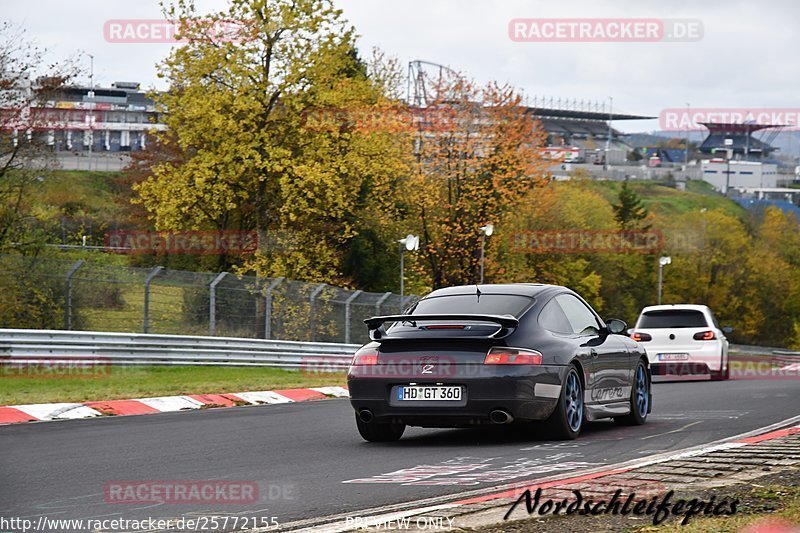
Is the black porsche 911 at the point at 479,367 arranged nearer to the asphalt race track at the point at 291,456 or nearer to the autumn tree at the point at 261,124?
the asphalt race track at the point at 291,456

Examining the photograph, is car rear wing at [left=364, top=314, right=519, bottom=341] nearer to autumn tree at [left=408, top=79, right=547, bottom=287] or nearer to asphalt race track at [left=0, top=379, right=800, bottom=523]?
asphalt race track at [left=0, top=379, right=800, bottom=523]

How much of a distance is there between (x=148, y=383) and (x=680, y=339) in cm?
1075

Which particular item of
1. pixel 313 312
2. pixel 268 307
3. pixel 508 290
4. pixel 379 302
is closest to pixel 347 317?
pixel 379 302

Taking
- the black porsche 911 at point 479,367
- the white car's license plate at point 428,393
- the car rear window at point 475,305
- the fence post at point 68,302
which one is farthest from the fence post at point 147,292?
the white car's license plate at point 428,393

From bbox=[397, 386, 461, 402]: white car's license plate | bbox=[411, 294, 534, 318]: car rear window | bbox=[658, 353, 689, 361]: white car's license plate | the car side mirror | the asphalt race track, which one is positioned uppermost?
bbox=[411, 294, 534, 318]: car rear window

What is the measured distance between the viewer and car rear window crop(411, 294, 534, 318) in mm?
10430

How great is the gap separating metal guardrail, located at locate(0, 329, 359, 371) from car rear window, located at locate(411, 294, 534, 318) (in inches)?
391

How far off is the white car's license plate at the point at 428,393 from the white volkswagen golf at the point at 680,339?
14327mm

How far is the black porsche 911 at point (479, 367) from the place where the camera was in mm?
9695

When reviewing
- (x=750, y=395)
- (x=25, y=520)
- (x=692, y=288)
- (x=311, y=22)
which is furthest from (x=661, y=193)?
(x=25, y=520)

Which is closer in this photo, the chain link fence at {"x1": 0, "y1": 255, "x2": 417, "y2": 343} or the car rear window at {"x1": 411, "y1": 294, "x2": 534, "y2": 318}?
the car rear window at {"x1": 411, "y1": 294, "x2": 534, "y2": 318}

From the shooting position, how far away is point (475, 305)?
10734 millimetres

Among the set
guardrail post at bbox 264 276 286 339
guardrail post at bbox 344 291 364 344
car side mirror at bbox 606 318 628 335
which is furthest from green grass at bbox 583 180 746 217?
car side mirror at bbox 606 318 628 335

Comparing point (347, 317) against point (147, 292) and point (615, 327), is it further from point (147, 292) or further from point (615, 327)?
point (615, 327)
